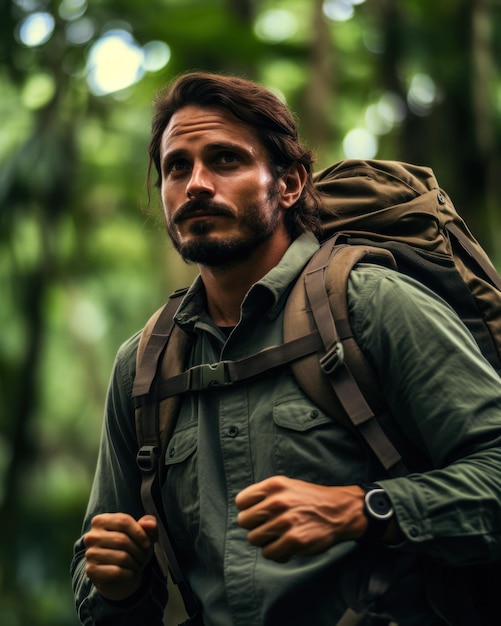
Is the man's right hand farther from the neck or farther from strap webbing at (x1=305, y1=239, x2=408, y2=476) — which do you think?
the neck

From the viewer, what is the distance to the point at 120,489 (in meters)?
3.47

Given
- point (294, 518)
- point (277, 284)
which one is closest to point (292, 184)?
point (277, 284)

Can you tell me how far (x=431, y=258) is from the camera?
3.21 metres

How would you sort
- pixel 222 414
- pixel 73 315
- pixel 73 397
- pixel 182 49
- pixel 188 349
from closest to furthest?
pixel 222 414 < pixel 188 349 < pixel 182 49 < pixel 73 315 < pixel 73 397

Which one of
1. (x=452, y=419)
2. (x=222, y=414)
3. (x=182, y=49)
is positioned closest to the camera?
(x=452, y=419)

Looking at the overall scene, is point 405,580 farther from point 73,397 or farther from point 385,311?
point 73,397

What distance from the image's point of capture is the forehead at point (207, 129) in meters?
3.48

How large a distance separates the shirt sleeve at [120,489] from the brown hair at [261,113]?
73 cm

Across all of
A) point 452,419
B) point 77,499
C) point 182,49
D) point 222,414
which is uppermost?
point 182,49

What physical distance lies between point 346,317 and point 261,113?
966 mm

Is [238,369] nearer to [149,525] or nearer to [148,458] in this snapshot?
[148,458]

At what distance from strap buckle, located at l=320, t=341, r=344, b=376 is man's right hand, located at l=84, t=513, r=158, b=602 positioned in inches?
25.6

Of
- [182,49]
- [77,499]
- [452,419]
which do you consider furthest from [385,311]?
[77,499]

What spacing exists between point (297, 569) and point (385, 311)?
0.75 meters
